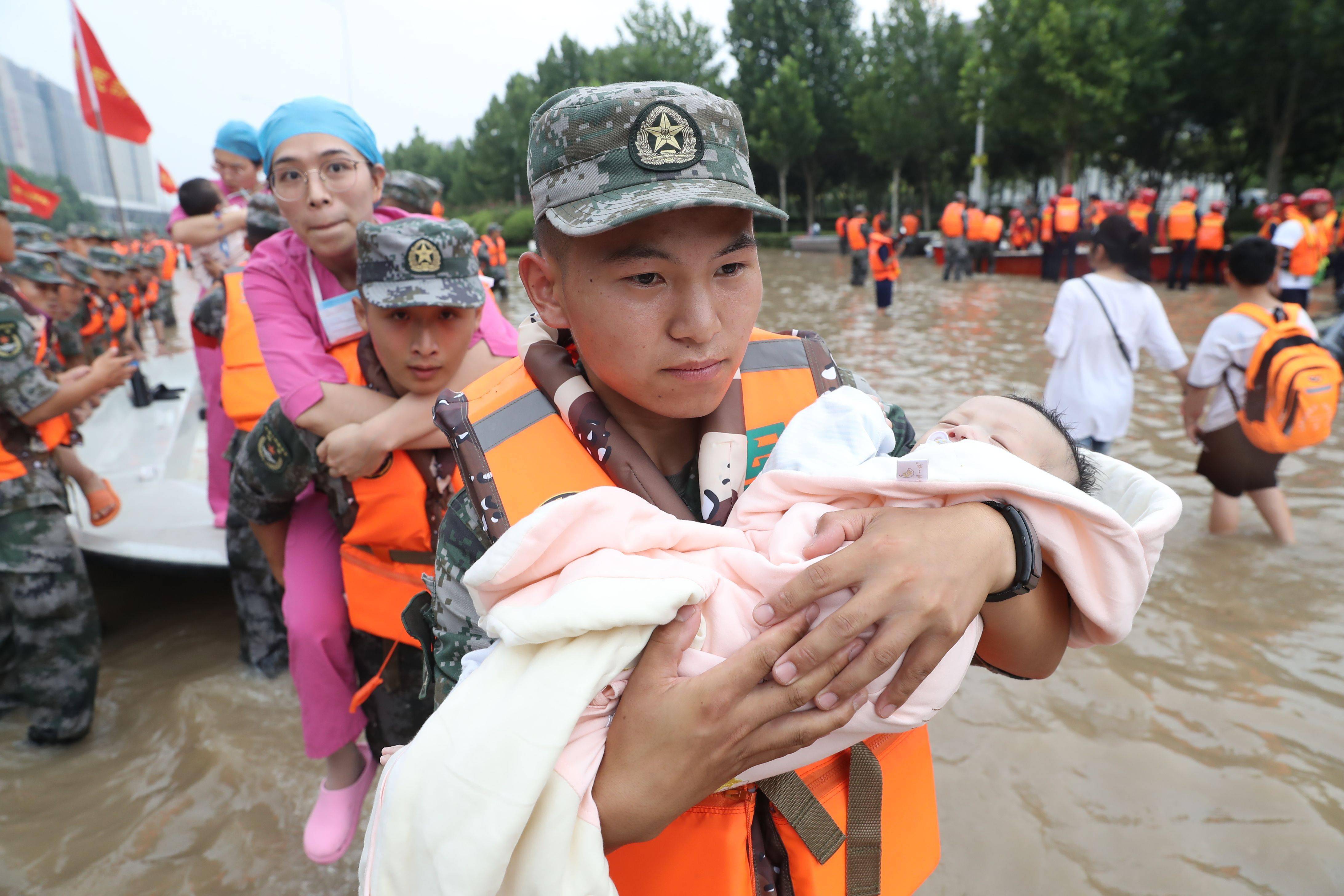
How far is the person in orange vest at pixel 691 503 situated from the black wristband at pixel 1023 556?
0.07 feet

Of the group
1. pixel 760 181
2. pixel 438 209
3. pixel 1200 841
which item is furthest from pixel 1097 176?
pixel 1200 841

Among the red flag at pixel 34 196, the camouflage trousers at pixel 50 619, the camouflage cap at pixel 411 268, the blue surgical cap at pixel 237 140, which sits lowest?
the camouflage trousers at pixel 50 619

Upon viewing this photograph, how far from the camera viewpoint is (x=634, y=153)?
115cm

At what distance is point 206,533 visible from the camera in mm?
4508

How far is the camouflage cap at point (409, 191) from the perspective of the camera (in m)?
4.25

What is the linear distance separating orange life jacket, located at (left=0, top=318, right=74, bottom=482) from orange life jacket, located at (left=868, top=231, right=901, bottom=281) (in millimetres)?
11968

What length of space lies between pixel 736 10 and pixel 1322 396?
146 feet

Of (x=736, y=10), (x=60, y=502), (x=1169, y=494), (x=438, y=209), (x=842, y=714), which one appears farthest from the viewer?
(x=736, y=10)

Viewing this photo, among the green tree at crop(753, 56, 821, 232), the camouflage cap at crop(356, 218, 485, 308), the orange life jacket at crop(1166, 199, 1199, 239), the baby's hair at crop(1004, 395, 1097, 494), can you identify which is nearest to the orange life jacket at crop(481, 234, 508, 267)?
the orange life jacket at crop(1166, 199, 1199, 239)

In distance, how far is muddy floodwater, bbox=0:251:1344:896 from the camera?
279cm

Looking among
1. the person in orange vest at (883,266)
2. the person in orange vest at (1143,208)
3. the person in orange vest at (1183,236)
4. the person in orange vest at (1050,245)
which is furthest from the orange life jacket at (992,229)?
the person in orange vest at (883,266)

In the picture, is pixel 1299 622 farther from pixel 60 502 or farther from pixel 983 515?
pixel 60 502

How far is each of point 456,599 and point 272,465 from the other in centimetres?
123

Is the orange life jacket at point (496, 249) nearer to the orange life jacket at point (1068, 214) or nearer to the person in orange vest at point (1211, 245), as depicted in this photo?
the orange life jacket at point (1068, 214)
